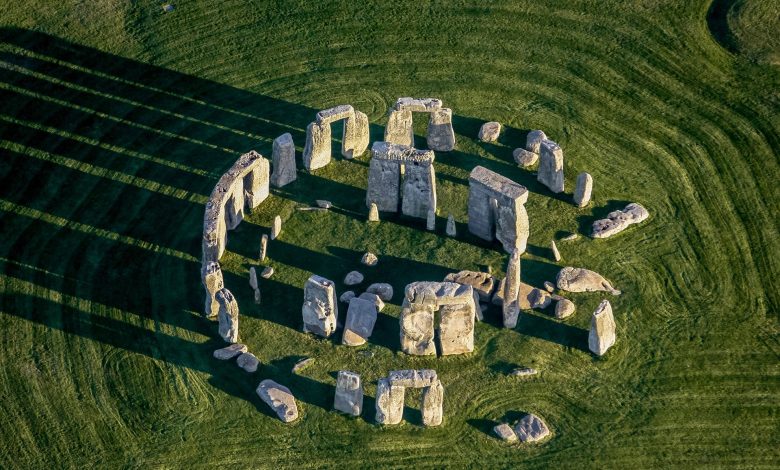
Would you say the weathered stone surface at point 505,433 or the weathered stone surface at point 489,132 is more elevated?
the weathered stone surface at point 489,132

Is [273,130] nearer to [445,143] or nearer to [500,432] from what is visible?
[445,143]

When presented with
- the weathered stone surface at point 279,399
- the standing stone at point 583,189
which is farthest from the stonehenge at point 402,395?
the standing stone at point 583,189

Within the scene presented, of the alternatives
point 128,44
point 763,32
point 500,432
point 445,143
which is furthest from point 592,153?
point 128,44

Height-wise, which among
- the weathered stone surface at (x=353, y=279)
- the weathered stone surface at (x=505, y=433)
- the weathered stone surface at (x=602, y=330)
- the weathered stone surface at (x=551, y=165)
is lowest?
the weathered stone surface at (x=505, y=433)

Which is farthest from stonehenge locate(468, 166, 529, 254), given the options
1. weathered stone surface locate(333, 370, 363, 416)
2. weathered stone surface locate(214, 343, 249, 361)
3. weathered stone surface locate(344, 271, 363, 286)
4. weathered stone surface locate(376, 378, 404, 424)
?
weathered stone surface locate(214, 343, 249, 361)

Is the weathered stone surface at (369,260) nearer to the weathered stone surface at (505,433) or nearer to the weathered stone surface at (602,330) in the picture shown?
the weathered stone surface at (602,330)

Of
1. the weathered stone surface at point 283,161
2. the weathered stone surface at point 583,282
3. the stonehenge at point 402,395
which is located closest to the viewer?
the stonehenge at point 402,395

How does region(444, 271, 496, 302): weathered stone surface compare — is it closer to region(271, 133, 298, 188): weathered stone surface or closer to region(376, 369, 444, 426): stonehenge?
region(376, 369, 444, 426): stonehenge

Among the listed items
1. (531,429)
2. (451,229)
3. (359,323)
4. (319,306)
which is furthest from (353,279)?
(531,429)
